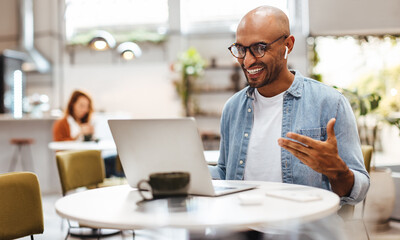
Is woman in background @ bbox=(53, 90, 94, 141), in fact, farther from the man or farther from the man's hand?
the man's hand

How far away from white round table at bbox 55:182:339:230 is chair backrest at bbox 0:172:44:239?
51 centimetres

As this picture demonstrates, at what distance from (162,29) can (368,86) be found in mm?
4601

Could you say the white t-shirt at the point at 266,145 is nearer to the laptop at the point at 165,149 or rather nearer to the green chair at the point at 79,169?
the laptop at the point at 165,149

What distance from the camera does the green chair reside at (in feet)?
9.82

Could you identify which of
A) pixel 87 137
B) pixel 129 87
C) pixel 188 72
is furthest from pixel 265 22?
pixel 129 87

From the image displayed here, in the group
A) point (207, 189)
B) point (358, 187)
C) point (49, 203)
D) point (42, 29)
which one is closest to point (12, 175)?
point (207, 189)

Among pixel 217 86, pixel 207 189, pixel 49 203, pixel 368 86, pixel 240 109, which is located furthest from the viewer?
pixel 217 86

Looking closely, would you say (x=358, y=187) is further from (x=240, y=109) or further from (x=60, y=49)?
(x=60, y=49)

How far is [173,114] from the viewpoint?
9297 mm

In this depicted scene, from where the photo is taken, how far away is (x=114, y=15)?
33.0 feet

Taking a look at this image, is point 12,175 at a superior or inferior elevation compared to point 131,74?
inferior

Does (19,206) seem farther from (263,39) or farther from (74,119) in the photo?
(74,119)

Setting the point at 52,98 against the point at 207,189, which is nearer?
the point at 207,189

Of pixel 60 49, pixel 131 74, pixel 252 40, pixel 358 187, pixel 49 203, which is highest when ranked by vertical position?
pixel 60 49
